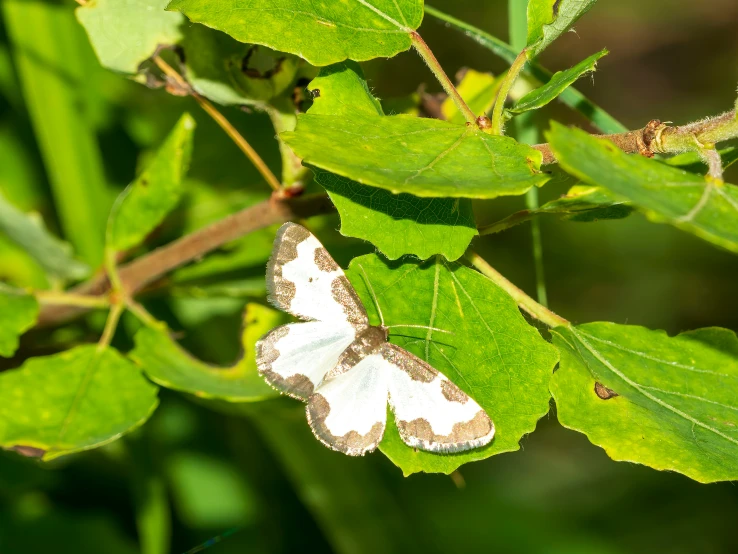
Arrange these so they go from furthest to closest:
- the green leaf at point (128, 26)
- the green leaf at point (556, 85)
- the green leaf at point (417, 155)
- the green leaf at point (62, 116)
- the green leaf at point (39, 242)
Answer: the green leaf at point (62, 116), the green leaf at point (39, 242), the green leaf at point (128, 26), the green leaf at point (556, 85), the green leaf at point (417, 155)

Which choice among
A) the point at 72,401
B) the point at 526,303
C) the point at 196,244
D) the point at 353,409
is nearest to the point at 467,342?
the point at 526,303

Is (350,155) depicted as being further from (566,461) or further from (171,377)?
(566,461)

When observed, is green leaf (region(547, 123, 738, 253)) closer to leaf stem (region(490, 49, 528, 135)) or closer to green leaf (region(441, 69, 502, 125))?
leaf stem (region(490, 49, 528, 135))

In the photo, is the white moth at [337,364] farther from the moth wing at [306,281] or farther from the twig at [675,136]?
the twig at [675,136]

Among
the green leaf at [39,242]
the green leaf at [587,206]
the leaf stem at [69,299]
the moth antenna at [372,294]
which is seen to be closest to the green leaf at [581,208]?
the green leaf at [587,206]

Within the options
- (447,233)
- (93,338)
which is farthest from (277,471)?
(447,233)

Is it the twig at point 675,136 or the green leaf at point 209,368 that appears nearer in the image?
the twig at point 675,136

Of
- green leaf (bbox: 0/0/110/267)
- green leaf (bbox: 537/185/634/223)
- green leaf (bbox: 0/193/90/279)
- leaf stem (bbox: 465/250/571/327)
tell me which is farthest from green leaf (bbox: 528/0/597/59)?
green leaf (bbox: 0/0/110/267)

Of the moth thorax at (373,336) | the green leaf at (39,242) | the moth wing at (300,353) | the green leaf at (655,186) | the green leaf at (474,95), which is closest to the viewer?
the green leaf at (655,186)
